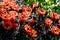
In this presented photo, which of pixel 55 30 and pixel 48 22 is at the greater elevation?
pixel 48 22

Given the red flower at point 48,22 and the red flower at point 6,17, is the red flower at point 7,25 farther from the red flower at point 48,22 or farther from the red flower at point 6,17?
the red flower at point 48,22

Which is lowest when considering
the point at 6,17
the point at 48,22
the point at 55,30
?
the point at 55,30

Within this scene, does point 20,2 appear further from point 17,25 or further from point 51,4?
point 17,25

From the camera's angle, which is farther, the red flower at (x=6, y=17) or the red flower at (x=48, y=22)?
the red flower at (x=48, y=22)

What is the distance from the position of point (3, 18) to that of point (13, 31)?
0.80ft

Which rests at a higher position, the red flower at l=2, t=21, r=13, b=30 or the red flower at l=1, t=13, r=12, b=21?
the red flower at l=1, t=13, r=12, b=21

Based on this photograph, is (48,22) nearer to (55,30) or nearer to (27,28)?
(55,30)

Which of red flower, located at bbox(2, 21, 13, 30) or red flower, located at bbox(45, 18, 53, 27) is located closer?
red flower, located at bbox(2, 21, 13, 30)

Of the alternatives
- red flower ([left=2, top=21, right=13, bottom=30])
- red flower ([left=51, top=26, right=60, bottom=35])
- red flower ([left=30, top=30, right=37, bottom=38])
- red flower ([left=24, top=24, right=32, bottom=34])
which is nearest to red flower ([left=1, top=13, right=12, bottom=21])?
red flower ([left=2, top=21, right=13, bottom=30])

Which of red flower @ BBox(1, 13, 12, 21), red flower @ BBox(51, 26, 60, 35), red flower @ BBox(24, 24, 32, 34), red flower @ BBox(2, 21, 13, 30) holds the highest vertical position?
red flower @ BBox(1, 13, 12, 21)

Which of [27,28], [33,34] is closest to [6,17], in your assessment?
[27,28]

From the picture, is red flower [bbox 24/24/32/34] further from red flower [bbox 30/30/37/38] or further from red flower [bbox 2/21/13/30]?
red flower [bbox 2/21/13/30]

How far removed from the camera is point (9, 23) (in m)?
3.14

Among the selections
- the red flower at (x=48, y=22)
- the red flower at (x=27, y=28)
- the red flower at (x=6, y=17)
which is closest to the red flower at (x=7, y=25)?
the red flower at (x=6, y=17)
